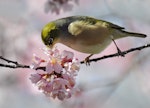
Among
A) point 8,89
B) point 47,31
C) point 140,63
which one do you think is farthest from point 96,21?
point 8,89

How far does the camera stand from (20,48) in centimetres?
463

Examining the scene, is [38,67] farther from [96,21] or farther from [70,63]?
→ [96,21]

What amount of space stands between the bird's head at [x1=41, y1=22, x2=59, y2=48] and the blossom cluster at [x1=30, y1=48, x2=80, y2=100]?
0.19 metres

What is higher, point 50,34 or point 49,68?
point 50,34

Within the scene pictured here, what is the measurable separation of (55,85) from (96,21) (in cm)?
64

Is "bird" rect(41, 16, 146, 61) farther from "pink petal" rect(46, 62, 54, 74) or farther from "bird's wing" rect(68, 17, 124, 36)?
"pink petal" rect(46, 62, 54, 74)

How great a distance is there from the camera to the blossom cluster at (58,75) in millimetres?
1896

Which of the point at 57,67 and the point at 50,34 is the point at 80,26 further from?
the point at 57,67

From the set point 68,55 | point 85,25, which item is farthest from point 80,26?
point 68,55

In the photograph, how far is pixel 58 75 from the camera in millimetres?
1913

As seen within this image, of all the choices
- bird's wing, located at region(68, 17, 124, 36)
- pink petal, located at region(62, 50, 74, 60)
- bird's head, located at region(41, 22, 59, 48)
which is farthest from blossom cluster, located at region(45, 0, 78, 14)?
pink petal, located at region(62, 50, 74, 60)

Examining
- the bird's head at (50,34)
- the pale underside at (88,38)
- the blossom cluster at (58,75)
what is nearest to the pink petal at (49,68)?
the blossom cluster at (58,75)

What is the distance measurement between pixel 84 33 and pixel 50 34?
23 centimetres

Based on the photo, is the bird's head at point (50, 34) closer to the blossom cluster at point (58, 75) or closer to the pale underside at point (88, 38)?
the pale underside at point (88, 38)
